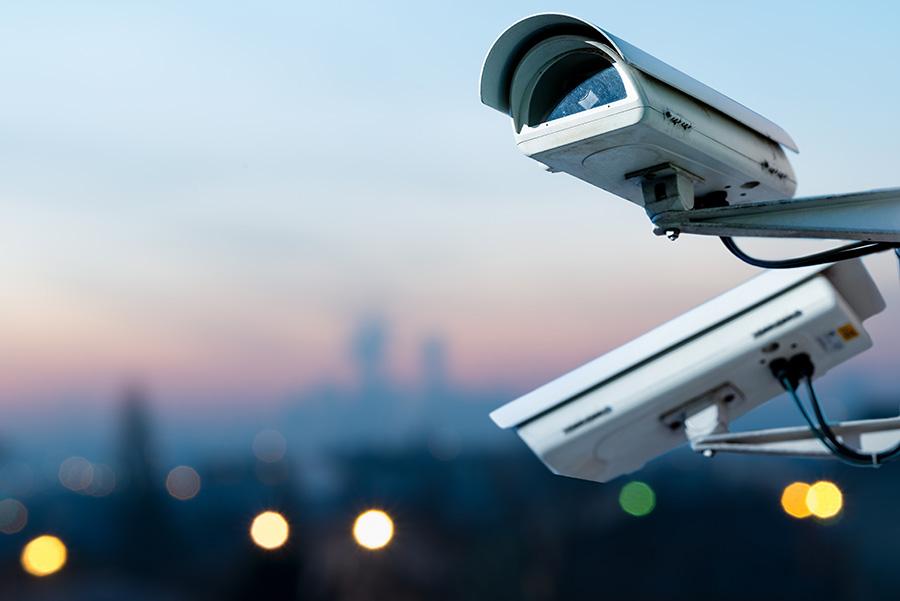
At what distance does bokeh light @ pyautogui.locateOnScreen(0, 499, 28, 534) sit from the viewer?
2169 centimetres

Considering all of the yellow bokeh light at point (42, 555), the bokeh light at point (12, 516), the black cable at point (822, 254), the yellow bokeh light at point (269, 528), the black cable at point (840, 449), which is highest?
the bokeh light at point (12, 516)

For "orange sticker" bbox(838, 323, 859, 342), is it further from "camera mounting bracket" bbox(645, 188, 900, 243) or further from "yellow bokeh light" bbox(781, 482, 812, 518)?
"yellow bokeh light" bbox(781, 482, 812, 518)

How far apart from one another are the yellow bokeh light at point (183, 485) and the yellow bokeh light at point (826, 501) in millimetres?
13188

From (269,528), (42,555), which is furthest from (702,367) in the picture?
(42,555)

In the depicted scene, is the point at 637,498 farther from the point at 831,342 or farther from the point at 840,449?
the point at 840,449

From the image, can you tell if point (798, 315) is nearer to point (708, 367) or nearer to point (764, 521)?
point (708, 367)

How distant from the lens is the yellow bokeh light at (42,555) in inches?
463

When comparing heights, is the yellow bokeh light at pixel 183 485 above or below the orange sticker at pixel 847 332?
above

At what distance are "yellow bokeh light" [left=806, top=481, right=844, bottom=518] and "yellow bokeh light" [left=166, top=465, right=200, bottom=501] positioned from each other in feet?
43.3

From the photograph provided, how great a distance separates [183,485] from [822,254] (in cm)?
2731

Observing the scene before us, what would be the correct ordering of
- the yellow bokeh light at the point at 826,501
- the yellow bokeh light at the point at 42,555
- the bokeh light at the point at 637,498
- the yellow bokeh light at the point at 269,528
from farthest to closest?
the yellow bokeh light at the point at 826,501 → the bokeh light at the point at 637,498 → the yellow bokeh light at the point at 42,555 → the yellow bokeh light at the point at 269,528

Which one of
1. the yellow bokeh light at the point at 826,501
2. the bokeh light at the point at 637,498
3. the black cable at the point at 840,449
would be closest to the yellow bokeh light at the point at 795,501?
the yellow bokeh light at the point at 826,501

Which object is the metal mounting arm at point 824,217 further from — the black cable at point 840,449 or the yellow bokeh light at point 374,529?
the yellow bokeh light at point 374,529

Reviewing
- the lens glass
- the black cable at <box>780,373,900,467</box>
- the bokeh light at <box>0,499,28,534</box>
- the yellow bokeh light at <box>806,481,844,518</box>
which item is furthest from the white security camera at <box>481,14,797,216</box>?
the bokeh light at <box>0,499,28,534</box>
